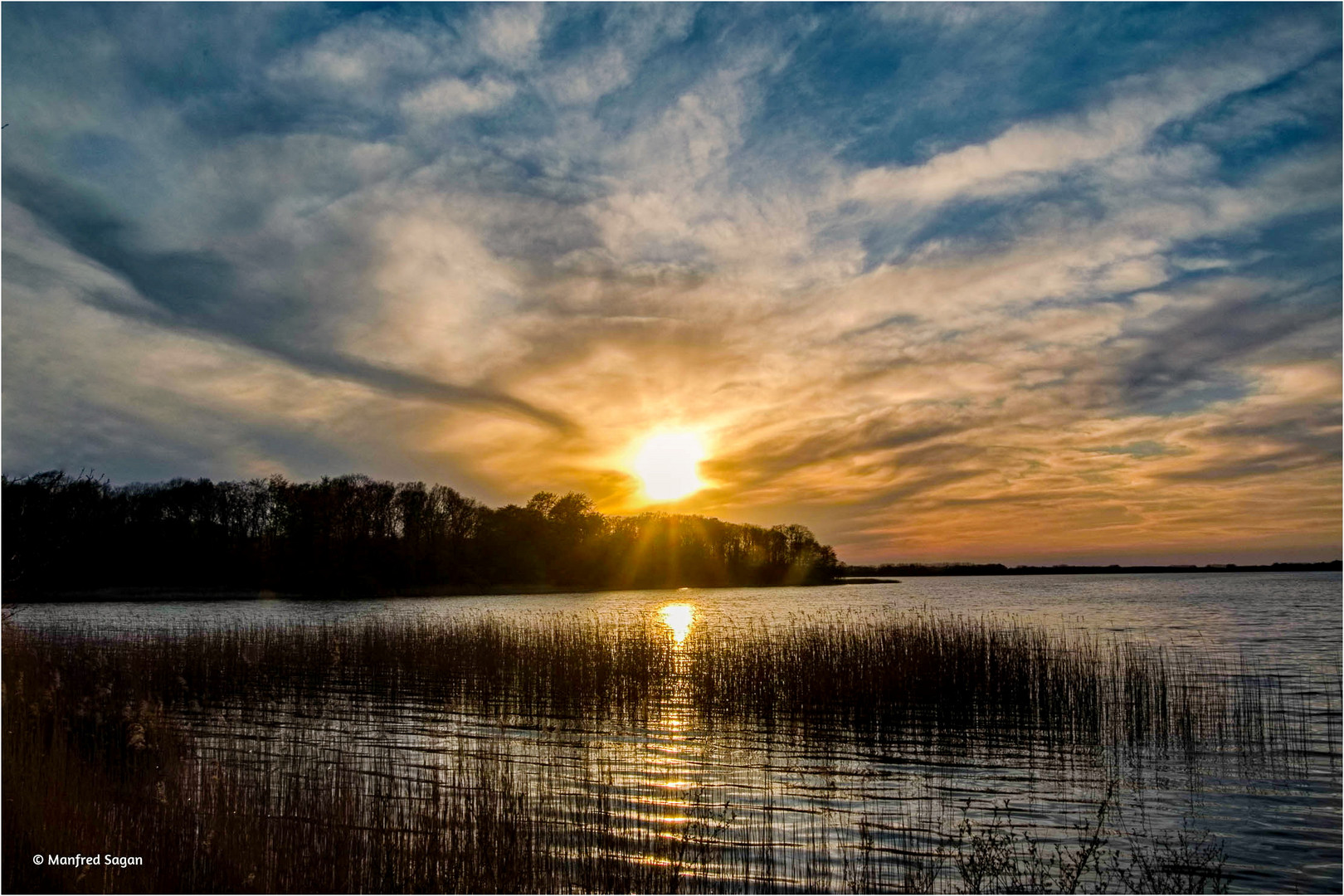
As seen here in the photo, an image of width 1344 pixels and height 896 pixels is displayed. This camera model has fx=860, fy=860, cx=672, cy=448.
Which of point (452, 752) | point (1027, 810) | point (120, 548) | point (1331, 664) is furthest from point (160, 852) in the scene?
point (120, 548)

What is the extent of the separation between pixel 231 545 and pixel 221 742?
212 feet

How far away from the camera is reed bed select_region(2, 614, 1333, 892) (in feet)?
22.0

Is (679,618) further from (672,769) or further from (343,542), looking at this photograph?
(343,542)

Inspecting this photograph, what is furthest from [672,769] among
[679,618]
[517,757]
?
[679,618]

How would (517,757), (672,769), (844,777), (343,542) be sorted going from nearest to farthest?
(844,777) < (672,769) < (517,757) < (343,542)

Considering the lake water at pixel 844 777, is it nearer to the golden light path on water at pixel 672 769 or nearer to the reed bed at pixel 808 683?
the golden light path on water at pixel 672 769

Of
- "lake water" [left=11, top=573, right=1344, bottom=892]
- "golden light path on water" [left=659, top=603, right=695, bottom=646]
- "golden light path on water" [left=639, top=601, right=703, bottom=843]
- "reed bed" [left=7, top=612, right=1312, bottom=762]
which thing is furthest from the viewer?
"golden light path on water" [left=659, top=603, right=695, bottom=646]

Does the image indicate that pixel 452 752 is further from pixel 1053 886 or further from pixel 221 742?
pixel 1053 886

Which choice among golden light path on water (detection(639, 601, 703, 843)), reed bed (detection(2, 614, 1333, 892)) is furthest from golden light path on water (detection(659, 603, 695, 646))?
golden light path on water (detection(639, 601, 703, 843))

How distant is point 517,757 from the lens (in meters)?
11.5

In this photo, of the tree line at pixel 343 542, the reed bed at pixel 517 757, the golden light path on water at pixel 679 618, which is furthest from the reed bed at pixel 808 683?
the tree line at pixel 343 542

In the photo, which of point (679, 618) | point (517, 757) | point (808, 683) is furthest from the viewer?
point (679, 618)

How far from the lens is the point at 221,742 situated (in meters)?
11.9

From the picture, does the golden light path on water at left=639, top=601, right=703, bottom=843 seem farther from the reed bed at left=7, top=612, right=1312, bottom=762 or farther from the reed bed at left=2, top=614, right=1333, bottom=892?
the reed bed at left=7, top=612, right=1312, bottom=762
